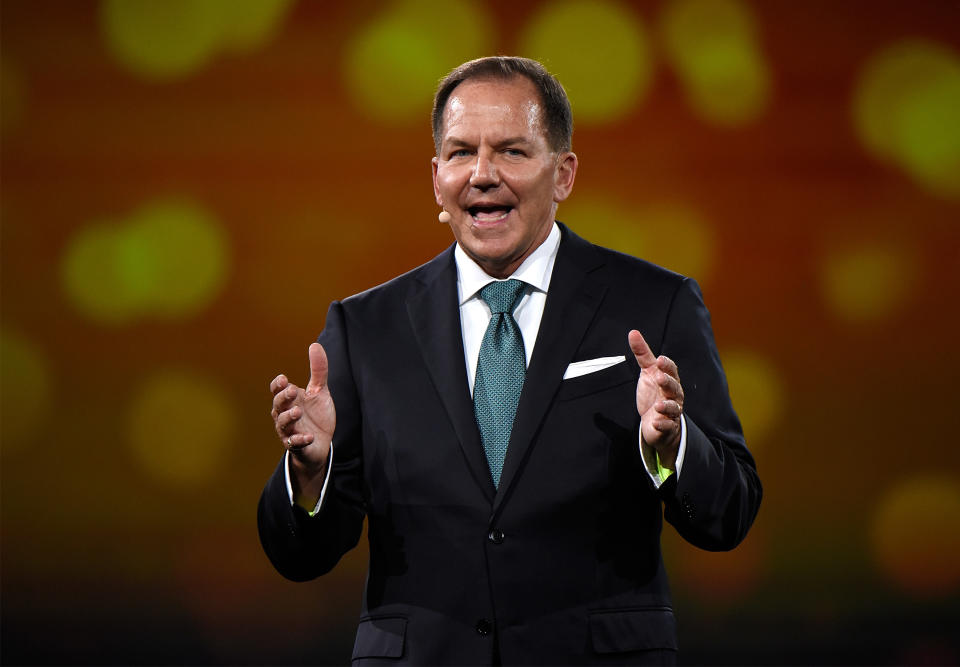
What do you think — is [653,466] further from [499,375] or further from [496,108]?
[496,108]

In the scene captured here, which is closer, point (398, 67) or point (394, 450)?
point (394, 450)

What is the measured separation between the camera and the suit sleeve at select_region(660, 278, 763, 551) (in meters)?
1.53

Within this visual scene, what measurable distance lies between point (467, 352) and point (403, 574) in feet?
1.27

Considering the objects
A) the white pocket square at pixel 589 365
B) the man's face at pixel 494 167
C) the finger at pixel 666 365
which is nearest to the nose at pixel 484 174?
the man's face at pixel 494 167

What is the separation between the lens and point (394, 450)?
170cm

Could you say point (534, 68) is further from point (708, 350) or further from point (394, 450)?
point (394, 450)

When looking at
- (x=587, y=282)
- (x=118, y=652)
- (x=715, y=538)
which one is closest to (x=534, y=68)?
(x=587, y=282)

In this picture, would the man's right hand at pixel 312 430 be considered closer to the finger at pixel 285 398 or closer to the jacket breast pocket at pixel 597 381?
the finger at pixel 285 398

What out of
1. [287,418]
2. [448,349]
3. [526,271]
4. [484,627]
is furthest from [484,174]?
[484,627]

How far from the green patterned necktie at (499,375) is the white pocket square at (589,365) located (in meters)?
0.08

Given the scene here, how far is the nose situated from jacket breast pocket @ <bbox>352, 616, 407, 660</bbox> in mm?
731

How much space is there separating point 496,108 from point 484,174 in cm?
12

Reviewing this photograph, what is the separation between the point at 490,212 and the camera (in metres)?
1.81

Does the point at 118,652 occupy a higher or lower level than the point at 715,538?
lower
